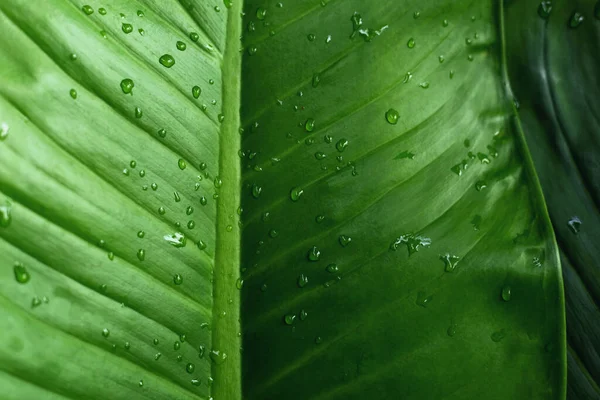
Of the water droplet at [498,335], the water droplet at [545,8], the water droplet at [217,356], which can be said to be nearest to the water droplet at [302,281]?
the water droplet at [217,356]

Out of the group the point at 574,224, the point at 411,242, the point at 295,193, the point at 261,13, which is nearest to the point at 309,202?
the point at 295,193

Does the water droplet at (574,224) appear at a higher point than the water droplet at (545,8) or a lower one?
lower

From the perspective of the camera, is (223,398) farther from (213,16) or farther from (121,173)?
(213,16)

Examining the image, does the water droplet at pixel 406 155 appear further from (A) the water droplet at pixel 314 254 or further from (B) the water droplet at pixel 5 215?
(B) the water droplet at pixel 5 215

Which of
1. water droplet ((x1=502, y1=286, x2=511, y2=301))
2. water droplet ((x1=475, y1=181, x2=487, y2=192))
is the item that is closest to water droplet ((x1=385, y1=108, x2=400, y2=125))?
water droplet ((x1=475, y1=181, x2=487, y2=192))

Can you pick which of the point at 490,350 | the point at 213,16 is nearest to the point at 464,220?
the point at 490,350

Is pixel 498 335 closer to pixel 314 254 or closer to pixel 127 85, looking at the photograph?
pixel 314 254
